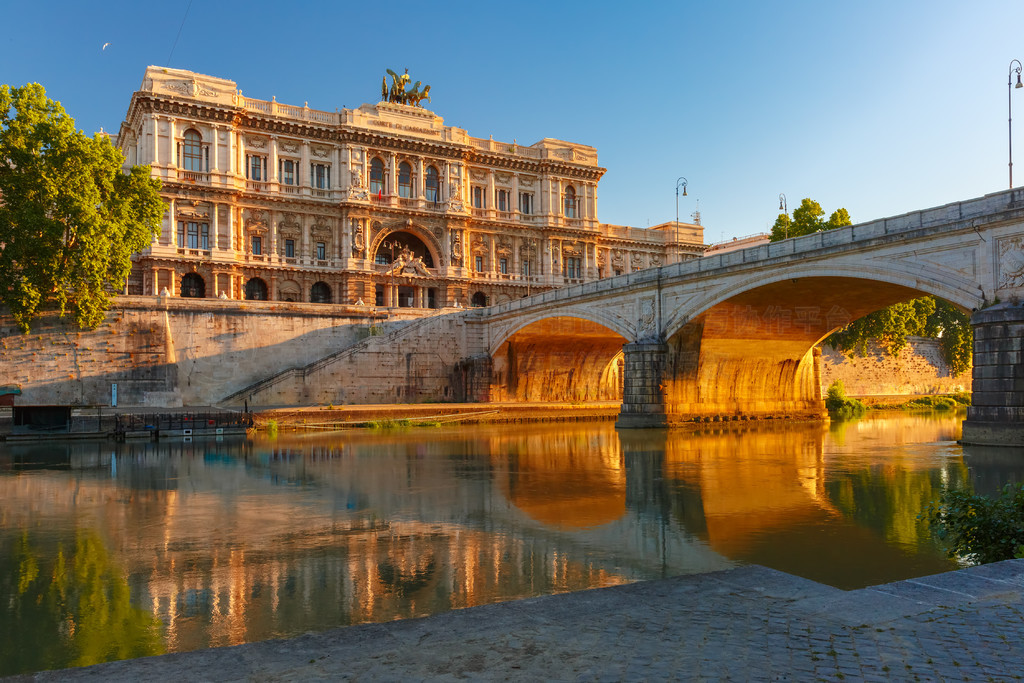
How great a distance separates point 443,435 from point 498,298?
31173 millimetres

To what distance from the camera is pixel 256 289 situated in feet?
183

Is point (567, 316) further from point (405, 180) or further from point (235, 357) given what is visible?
point (405, 180)

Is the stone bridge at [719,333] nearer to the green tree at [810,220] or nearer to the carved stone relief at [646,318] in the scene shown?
the carved stone relief at [646,318]

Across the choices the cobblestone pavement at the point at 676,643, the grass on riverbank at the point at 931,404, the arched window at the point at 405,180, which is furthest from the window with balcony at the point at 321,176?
the cobblestone pavement at the point at 676,643

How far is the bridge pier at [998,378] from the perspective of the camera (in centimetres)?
2269

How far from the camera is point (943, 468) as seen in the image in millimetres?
20719

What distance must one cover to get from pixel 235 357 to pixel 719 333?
26916 millimetres

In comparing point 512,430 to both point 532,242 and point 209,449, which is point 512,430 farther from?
point 532,242

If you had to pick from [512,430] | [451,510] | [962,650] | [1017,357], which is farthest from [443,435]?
[962,650]

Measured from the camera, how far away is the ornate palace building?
172 feet

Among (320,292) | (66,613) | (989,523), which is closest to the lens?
(66,613)

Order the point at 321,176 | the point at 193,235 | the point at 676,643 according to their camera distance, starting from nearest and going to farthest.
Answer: the point at 676,643, the point at 193,235, the point at 321,176

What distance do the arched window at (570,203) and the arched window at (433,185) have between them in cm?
1217

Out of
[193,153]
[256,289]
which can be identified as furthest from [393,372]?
[193,153]
